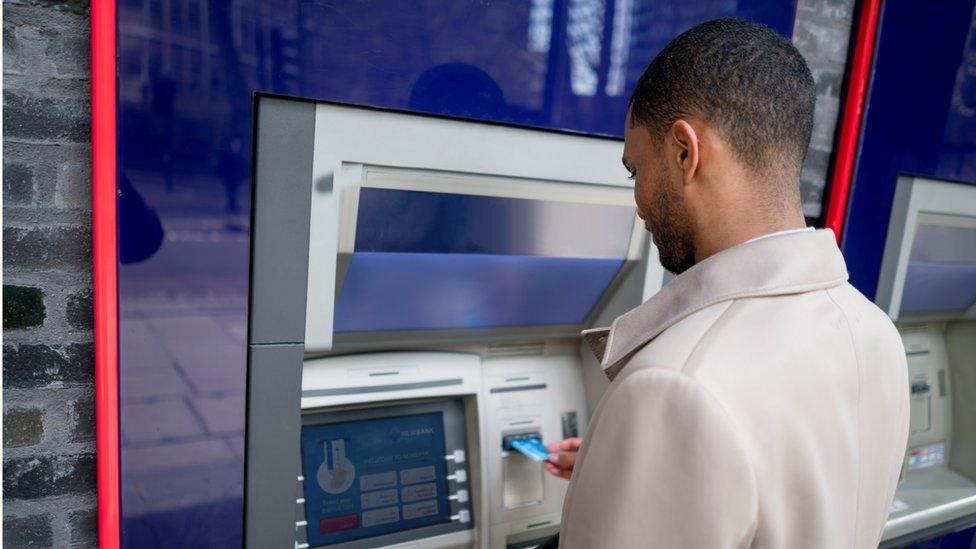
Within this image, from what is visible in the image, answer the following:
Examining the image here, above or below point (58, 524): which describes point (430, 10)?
above

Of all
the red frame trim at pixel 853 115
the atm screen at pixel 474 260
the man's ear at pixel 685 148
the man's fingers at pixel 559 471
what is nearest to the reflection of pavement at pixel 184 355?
the atm screen at pixel 474 260

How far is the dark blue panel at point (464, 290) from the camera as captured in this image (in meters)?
1.54

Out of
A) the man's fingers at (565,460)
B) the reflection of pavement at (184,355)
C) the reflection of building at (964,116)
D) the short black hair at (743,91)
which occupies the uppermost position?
the reflection of building at (964,116)

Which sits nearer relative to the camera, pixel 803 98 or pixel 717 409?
pixel 717 409

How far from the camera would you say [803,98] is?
104 cm

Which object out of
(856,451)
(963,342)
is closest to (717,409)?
(856,451)

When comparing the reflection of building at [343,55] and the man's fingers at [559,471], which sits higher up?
the reflection of building at [343,55]

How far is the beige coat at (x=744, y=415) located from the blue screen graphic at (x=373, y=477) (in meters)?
0.77

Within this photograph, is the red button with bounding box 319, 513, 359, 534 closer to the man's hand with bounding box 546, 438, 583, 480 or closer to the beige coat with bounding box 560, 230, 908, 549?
the man's hand with bounding box 546, 438, 583, 480

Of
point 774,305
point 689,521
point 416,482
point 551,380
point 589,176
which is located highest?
point 589,176

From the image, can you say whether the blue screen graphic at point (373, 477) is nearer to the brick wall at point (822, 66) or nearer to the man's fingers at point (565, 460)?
the man's fingers at point (565, 460)

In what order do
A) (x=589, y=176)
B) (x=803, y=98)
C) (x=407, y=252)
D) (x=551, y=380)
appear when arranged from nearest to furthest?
(x=803, y=98), (x=407, y=252), (x=589, y=176), (x=551, y=380)

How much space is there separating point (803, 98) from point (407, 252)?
822 mm

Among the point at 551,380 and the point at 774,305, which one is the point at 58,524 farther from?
the point at 774,305
